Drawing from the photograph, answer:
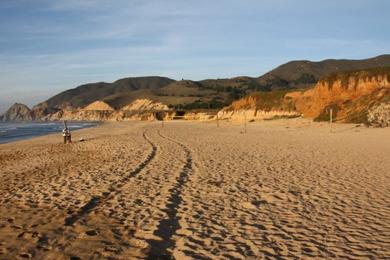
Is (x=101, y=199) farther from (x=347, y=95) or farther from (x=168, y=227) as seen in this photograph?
(x=347, y=95)

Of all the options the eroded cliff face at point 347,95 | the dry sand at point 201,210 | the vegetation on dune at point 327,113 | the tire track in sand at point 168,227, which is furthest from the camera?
the vegetation on dune at point 327,113

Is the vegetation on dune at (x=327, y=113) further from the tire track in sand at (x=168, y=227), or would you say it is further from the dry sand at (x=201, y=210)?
the tire track in sand at (x=168, y=227)

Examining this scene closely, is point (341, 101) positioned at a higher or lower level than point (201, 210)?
higher

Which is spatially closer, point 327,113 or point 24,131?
point 327,113

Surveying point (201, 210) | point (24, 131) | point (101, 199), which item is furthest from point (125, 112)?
point (201, 210)

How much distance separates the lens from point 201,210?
8938 millimetres

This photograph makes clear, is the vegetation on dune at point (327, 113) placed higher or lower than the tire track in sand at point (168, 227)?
higher

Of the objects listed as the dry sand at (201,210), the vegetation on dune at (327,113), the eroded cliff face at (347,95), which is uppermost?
the eroded cliff face at (347,95)

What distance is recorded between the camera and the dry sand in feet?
21.6

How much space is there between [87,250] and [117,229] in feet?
3.84

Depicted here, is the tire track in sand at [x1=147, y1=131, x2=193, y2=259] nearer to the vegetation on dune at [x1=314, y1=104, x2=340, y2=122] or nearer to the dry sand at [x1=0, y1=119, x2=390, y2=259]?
the dry sand at [x1=0, y1=119, x2=390, y2=259]

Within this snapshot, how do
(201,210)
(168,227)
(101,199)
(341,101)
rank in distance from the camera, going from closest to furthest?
(168,227), (201,210), (101,199), (341,101)

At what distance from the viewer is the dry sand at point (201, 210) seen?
21.6ft

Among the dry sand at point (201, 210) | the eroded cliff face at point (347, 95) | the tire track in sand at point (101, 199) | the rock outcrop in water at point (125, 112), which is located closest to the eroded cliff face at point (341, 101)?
the eroded cliff face at point (347, 95)
